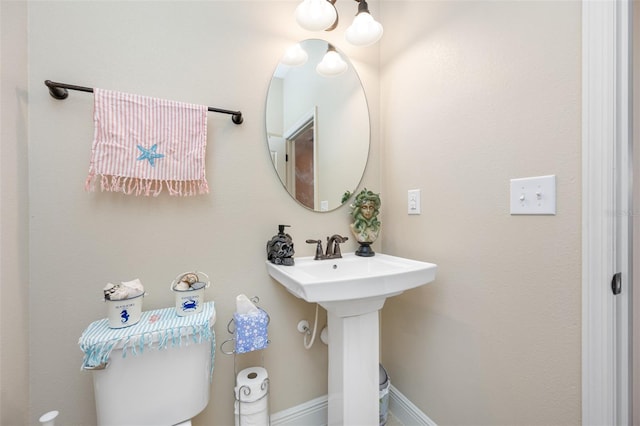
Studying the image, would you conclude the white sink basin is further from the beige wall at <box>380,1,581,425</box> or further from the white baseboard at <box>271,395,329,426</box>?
the white baseboard at <box>271,395,329,426</box>

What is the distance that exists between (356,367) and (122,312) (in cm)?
88

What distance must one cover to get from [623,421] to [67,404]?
1.77 metres

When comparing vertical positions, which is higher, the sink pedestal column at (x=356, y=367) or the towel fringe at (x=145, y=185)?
the towel fringe at (x=145, y=185)

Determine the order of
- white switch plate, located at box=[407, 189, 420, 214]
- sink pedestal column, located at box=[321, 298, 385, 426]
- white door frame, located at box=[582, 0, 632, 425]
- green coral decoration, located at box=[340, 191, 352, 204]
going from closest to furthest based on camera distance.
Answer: white door frame, located at box=[582, 0, 632, 425], sink pedestal column, located at box=[321, 298, 385, 426], white switch plate, located at box=[407, 189, 420, 214], green coral decoration, located at box=[340, 191, 352, 204]

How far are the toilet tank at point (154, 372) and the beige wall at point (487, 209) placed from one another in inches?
39.2

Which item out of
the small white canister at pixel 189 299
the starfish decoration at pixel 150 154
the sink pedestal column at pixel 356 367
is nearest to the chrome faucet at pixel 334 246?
the sink pedestal column at pixel 356 367

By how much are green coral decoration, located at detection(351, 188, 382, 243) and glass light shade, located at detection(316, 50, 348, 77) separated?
0.66 meters

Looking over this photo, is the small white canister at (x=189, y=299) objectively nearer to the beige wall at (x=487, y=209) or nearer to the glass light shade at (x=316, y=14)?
the beige wall at (x=487, y=209)

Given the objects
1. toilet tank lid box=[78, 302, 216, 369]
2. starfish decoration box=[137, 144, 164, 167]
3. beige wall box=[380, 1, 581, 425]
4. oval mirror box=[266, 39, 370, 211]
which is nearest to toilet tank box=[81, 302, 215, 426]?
toilet tank lid box=[78, 302, 216, 369]

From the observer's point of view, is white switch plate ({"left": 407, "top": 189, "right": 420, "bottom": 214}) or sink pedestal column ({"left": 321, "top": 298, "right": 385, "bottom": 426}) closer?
sink pedestal column ({"left": 321, "top": 298, "right": 385, "bottom": 426})

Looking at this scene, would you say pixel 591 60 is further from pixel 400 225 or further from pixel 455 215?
pixel 400 225

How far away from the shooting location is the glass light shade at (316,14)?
1.10m

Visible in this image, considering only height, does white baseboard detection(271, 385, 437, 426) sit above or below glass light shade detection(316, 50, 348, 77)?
below

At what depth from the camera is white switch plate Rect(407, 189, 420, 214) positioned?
129cm
